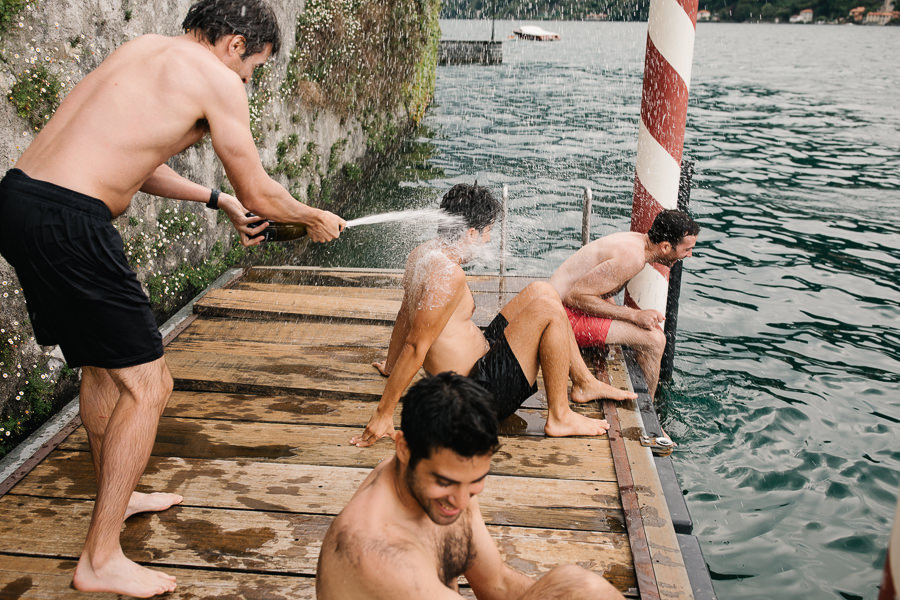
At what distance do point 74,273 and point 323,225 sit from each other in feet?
3.10

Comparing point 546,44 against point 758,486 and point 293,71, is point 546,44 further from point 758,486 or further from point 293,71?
point 758,486

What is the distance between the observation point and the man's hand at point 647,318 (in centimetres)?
451

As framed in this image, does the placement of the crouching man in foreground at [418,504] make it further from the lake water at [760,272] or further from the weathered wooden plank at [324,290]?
the weathered wooden plank at [324,290]

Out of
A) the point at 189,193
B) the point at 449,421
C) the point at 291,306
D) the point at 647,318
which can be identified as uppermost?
the point at 189,193

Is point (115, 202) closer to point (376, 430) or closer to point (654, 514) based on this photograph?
point (376, 430)

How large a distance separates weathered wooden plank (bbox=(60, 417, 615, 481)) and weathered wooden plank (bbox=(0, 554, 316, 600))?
2.46 feet

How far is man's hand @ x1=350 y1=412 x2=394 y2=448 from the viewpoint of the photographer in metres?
3.42

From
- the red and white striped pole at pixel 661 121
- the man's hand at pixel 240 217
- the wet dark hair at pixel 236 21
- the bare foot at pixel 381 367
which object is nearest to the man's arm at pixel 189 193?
the man's hand at pixel 240 217

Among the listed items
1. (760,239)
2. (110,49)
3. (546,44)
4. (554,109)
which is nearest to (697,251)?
(760,239)

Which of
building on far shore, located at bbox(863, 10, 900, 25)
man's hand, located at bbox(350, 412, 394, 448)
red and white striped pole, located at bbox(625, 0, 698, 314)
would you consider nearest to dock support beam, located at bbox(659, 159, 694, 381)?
red and white striped pole, located at bbox(625, 0, 698, 314)

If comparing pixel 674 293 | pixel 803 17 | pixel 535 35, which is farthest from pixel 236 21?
pixel 803 17

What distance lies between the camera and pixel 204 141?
572cm

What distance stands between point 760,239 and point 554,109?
12290 millimetres

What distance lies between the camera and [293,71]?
25.6ft
